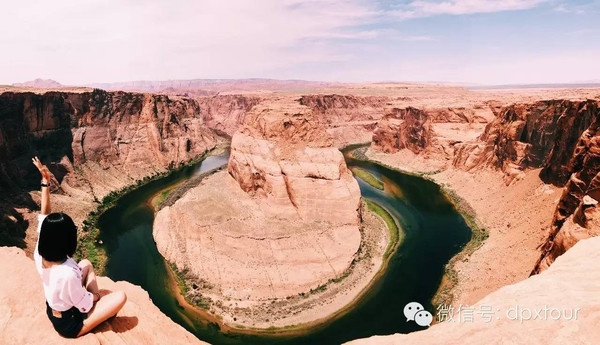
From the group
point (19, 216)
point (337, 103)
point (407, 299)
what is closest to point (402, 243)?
point (407, 299)

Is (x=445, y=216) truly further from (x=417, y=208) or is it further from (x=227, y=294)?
(x=227, y=294)

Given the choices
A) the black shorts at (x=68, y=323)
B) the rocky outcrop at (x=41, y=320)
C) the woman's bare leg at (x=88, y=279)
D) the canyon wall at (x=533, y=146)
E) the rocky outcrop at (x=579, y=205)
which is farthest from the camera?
the canyon wall at (x=533, y=146)

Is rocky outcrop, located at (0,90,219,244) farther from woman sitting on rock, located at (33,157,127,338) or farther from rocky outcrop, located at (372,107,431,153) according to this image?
rocky outcrop, located at (372,107,431,153)

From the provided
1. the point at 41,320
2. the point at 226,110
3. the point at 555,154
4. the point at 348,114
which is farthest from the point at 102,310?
the point at 226,110

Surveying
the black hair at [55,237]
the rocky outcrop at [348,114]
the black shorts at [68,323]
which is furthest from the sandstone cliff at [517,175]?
the rocky outcrop at [348,114]

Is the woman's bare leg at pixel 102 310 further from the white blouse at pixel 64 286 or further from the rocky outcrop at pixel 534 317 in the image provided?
the rocky outcrop at pixel 534 317

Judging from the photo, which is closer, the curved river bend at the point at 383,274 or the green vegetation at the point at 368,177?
the curved river bend at the point at 383,274
